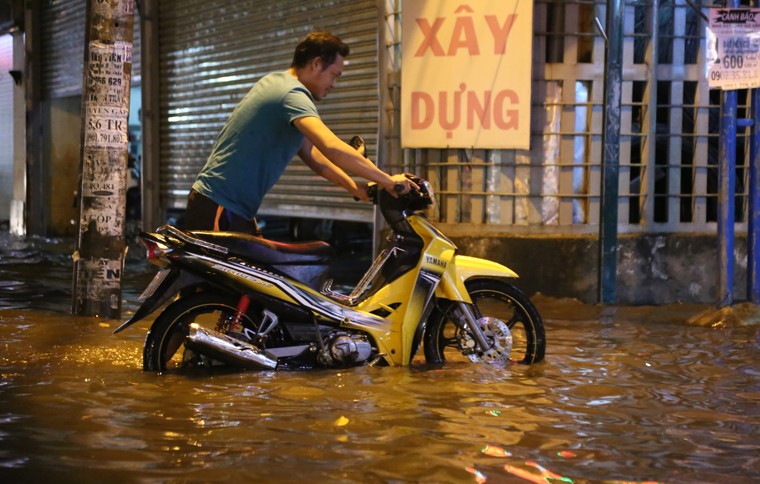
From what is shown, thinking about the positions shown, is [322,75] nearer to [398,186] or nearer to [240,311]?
[398,186]

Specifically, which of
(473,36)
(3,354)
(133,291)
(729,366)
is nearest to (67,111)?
(133,291)

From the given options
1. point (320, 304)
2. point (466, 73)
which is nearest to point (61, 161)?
point (466, 73)

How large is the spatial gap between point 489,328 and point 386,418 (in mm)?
1337

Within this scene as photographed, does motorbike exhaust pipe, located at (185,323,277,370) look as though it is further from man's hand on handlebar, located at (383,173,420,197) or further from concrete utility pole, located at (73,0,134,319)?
concrete utility pole, located at (73,0,134,319)

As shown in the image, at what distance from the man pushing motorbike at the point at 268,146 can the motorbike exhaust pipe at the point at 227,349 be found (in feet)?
2.13

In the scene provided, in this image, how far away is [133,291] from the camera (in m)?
9.84

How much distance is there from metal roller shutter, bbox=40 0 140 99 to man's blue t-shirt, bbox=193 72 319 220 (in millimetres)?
11197

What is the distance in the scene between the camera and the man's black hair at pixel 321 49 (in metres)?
5.51

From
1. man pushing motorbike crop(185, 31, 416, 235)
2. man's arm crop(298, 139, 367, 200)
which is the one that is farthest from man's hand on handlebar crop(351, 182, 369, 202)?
man pushing motorbike crop(185, 31, 416, 235)

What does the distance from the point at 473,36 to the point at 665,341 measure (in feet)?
10.7

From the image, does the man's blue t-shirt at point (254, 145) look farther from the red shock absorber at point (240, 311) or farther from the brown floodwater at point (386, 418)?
the brown floodwater at point (386, 418)

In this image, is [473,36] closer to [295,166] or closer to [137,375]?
[295,166]

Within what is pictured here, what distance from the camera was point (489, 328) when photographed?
562cm

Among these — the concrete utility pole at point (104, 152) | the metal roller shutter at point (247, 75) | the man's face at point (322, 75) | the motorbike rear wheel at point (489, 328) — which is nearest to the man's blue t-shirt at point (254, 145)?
the man's face at point (322, 75)
